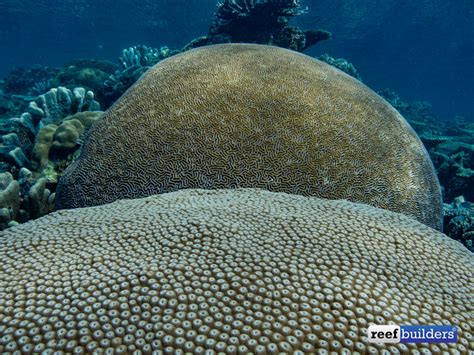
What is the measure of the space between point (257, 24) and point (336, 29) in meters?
40.4

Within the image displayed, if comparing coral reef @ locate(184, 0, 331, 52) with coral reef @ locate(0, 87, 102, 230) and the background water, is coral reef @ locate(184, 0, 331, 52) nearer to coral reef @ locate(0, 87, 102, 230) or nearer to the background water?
coral reef @ locate(0, 87, 102, 230)

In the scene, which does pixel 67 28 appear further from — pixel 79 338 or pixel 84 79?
pixel 79 338

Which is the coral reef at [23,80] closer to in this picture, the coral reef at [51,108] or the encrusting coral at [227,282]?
the coral reef at [51,108]

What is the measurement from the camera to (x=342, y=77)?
4395mm

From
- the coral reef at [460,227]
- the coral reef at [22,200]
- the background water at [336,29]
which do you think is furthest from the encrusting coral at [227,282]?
the background water at [336,29]

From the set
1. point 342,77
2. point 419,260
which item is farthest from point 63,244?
point 342,77

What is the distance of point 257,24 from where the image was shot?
831cm

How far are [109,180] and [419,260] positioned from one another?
2.82 metres

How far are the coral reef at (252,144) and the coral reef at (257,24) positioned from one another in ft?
16.1

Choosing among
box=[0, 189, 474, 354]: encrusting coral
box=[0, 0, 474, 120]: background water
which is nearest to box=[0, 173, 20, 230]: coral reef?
box=[0, 189, 474, 354]: encrusting coral

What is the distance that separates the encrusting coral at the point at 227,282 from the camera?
1.23 m

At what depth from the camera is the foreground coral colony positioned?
127 cm

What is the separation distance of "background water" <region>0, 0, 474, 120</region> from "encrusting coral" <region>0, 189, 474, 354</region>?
38.3m

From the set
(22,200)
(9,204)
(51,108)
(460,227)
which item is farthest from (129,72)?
(460,227)
